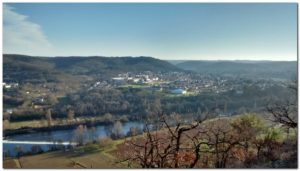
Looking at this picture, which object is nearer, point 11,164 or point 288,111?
point 11,164

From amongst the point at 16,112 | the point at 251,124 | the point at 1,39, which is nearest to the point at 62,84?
the point at 16,112

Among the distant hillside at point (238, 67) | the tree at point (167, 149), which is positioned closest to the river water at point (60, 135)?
the tree at point (167, 149)

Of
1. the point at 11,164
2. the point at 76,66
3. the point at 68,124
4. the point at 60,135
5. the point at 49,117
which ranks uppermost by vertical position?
the point at 76,66

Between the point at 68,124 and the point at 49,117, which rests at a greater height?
the point at 49,117

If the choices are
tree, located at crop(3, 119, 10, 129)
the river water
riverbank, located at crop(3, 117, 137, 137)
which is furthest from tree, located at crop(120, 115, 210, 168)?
tree, located at crop(3, 119, 10, 129)

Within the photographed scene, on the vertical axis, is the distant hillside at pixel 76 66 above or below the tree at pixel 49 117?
above

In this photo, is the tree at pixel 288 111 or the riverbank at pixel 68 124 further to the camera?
the riverbank at pixel 68 124

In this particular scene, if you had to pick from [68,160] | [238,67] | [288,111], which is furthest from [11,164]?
[288,111]

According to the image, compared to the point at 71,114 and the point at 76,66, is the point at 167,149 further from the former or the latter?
the point at 71,114

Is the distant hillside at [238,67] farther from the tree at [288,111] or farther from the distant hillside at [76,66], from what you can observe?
the tree at [288,111]
